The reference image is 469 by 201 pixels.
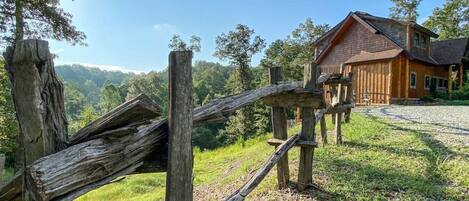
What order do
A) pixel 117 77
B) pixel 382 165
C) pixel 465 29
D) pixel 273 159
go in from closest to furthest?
pixel 273 159, pixel 382 165, pixel 465 29, pixel 117 77

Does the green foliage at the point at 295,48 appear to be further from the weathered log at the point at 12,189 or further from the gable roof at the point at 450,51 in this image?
the weathered log at the point at 12,189

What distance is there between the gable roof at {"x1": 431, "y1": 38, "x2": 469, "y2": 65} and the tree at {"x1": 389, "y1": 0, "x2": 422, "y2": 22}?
11241 millimetres

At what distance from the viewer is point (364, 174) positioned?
6.04 meters

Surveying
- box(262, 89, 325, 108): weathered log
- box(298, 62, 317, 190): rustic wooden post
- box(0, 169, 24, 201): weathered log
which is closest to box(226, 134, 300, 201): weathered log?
box(298, 62, 317, 190): rustic wooden post

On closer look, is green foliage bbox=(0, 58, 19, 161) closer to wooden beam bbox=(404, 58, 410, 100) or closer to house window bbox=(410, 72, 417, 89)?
wooden beam bbox=(404, 58, 410, 100)

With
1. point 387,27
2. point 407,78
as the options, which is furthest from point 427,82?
point 387,27

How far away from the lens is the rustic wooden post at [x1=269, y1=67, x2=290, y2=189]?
210 inches

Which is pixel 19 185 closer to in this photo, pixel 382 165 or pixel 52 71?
pixel 52 71

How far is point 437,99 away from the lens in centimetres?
2352

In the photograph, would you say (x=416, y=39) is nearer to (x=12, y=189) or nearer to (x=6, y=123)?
(x=6, y=123)

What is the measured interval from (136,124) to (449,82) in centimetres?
2914

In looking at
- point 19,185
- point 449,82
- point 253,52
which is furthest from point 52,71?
point 253,52

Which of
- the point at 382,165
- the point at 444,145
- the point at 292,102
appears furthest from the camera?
the point at 444,145

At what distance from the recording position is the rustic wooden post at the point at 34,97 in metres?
1.89
